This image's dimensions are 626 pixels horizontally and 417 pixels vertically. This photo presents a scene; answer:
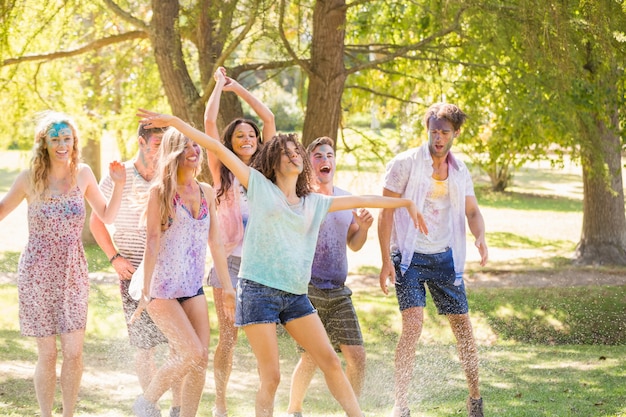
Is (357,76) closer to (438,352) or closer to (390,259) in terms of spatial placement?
(438,352)

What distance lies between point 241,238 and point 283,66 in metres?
5.48

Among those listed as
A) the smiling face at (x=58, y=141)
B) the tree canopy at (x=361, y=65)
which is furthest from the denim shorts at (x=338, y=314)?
the tree canopy at (x=361, y=65)

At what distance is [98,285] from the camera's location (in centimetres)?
1215

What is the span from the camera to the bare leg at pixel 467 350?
5520 mm

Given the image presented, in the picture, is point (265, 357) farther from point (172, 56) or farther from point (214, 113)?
point (172, 56)

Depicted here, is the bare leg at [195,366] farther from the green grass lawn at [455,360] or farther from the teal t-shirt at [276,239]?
the green grass lawn at [455,360]

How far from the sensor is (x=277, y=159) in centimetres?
473

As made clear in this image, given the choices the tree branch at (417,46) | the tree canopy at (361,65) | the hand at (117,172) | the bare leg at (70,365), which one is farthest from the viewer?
the tree branch at (417,46)

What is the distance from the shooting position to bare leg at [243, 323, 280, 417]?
4555 millimetres


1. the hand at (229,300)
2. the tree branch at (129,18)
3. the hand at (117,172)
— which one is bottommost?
the hand at (229,300)

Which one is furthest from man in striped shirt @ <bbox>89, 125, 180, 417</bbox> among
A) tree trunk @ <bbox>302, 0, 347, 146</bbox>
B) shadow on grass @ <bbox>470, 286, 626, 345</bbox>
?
shadow on grass @ <bbox>470, 286, 626, 345</bbox>

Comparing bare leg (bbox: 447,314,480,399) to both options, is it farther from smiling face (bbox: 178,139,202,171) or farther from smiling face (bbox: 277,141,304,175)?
smiling face (bbox: 178,139,202,171)

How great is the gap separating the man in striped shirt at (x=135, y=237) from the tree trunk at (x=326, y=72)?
4914mm

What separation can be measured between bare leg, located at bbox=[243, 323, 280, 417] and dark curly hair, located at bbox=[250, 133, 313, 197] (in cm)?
71
